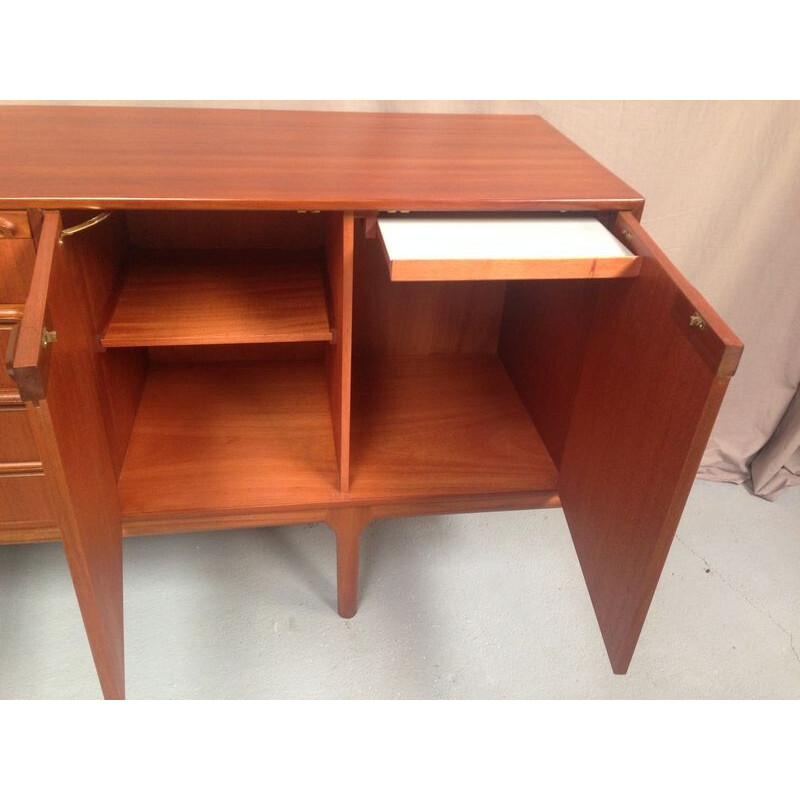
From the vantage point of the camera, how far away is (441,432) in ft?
4.07

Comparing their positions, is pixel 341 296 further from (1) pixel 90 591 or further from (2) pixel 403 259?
(1) pixel 90 591

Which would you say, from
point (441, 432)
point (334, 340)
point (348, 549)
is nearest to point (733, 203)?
point (441, 432)

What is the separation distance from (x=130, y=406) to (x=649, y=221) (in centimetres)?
104

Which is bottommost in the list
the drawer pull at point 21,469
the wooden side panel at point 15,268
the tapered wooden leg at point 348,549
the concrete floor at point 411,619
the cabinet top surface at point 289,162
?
the concrete floor at point 411,619

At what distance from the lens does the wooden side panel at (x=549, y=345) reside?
1060 millimetres

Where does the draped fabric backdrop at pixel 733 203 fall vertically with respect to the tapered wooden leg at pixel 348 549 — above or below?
above

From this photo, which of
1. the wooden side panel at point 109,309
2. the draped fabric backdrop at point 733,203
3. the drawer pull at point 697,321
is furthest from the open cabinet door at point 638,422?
the wooden side panel at point 109,309

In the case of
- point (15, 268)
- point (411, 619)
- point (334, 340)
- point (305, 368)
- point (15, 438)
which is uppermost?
Answer: point (15, 268)

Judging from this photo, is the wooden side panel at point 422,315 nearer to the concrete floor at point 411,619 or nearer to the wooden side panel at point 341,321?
the wooden side panel at point 341,321

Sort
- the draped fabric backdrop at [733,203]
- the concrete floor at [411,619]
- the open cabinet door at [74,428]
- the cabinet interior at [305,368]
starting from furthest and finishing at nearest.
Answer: the draped fabric backdrop at [733,203] < the concrete floor at [411,619] < the cabinet interior at [305,368] < the open cabinet door at [74,428]

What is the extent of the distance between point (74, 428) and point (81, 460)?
0.04 metres

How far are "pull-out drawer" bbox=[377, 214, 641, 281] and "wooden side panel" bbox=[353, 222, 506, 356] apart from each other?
0.43m

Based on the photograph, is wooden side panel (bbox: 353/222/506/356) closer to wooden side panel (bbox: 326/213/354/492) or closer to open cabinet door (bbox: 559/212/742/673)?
wooden side panel (bbox: 326/213/354/492)

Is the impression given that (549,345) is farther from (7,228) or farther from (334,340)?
(7,228)
